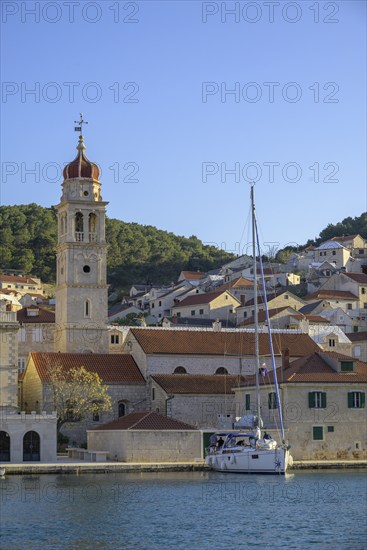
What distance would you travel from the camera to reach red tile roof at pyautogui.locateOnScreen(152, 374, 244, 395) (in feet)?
230

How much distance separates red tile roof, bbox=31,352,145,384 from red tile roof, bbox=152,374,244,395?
78.0 inches

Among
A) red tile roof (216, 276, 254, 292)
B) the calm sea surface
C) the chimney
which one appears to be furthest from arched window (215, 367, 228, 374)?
red tile roof (216, 276, 254, 292)

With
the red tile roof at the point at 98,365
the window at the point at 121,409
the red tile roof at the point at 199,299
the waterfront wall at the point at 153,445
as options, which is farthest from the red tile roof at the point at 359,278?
the waterfront wall at the point at 153,445

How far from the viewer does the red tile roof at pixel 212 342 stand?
74.6 metres

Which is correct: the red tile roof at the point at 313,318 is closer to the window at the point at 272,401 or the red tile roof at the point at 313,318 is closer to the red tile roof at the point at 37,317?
the red tile roof at the point at 37,317

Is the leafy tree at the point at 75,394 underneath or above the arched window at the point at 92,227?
underneath

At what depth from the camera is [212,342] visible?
7681 cm

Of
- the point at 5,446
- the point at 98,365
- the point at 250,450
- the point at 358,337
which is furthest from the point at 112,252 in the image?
the point at 250,450

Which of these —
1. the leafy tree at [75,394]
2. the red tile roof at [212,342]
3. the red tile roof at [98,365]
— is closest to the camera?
the leafy tree at [75,394]

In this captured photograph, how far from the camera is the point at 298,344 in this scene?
78.8 meters

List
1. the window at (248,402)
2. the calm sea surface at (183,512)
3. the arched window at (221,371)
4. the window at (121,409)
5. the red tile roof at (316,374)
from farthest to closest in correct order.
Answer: the arched window at (221,371) → the window at (121,409) → the window at (248,402) → the red tile roof at (316,374) → the calm sea surface at (183,512)

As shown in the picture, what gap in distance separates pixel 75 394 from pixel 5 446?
7021 mm

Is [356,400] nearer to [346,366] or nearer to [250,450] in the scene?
[346,366]

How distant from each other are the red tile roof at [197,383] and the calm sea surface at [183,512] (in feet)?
41.6
